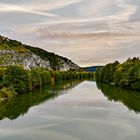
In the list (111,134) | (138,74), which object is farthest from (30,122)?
(138,74)

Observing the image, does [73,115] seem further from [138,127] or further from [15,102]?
[15,102]

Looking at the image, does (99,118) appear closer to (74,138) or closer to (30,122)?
(30,122)

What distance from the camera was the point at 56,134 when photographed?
3272 centimetres

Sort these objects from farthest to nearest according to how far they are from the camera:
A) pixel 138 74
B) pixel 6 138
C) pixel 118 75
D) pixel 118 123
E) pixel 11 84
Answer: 1. pixel 118 75
2. pixel 138 74
3. pixel 11 84
4. pixel 118 123
5. pixel 6 138

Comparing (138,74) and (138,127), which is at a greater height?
(138,74)

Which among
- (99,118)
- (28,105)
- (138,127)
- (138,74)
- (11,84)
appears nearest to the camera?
(138,127)

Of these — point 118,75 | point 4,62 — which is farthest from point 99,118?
point 4,62

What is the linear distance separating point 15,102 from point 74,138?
1052 inches

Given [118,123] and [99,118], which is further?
[99,118]

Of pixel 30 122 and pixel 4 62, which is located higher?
pixel 4 62

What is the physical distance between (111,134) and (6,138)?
27.3ft

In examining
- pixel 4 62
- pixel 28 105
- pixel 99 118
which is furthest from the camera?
pixel 4 62

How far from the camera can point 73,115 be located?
43.7 meters

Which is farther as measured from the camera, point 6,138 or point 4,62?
point 4,62
